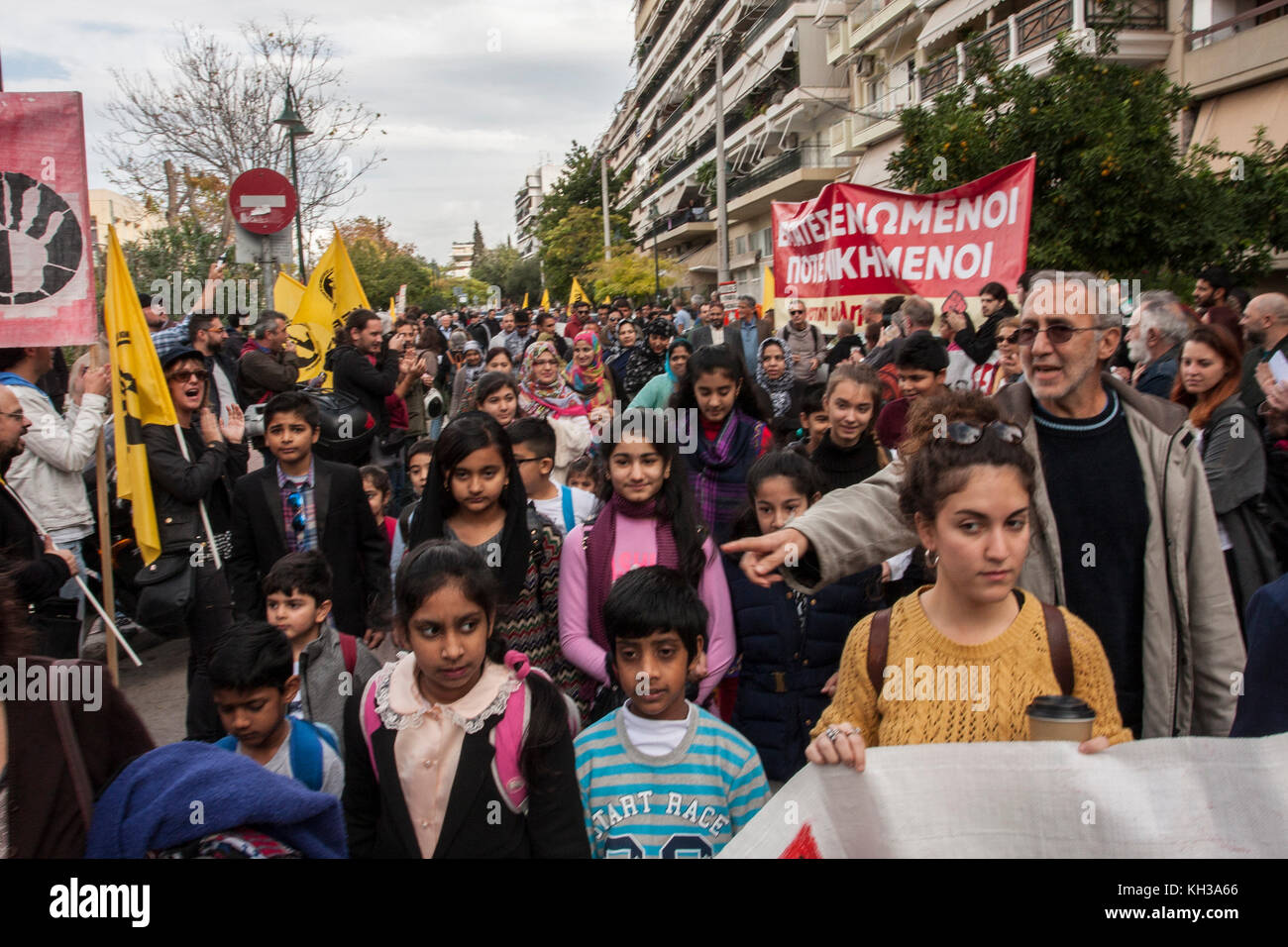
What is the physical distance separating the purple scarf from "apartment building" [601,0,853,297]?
25.6m

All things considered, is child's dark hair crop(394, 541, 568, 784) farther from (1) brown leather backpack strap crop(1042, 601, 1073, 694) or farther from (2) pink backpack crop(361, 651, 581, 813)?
(1) brown leather backpack strap crop(1042, 601, 1073, 694)

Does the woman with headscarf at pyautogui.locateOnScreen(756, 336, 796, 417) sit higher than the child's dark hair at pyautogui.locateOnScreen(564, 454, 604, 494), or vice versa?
the woman with headscarf at pyautogui.locateOnScreen(756, 336, 796, 417)

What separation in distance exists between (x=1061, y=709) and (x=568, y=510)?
304cm

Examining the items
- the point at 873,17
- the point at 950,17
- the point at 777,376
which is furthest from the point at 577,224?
the point at 777,376

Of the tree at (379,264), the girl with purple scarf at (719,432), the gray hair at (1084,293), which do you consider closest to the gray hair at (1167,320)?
the girl with purple scarf at (719,432)

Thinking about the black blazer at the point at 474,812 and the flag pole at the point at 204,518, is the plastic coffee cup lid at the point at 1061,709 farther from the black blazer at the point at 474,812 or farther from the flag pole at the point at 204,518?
the flag pole at the point at 204,518

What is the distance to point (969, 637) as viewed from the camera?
219 centimetres

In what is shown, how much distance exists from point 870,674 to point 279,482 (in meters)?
3.16

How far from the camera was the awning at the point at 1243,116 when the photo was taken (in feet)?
50.6

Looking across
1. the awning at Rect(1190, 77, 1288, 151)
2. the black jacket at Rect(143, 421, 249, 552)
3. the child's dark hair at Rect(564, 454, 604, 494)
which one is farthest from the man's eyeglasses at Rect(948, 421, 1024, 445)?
the awning at Rect(1190, 77, 1288, 151)

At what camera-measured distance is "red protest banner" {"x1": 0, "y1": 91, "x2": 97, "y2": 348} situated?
4465 mm

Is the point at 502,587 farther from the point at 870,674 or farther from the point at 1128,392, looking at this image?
the point at 1128,392

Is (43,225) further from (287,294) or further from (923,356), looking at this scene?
(287,294)
